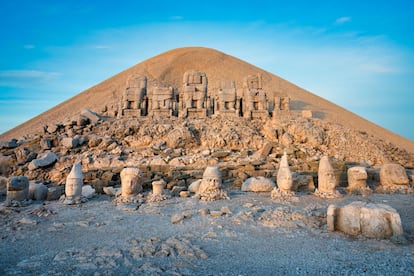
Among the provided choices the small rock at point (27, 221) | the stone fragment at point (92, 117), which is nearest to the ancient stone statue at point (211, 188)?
the small rock at point (27, 221)

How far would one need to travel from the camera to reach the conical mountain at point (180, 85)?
32500 millimetres

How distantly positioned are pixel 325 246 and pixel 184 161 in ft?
27.7

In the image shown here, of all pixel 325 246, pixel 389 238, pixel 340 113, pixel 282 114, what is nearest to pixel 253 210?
pixel 325 246

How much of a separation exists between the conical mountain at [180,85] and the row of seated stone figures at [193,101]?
537 inches

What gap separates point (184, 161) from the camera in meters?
13.1

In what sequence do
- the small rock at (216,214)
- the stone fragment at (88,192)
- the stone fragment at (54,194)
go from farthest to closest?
the stone fragment at (88,192)
the stone fragment at (54,194)
the small rock at (216,214)

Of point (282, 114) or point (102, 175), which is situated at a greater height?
point (282, 114)

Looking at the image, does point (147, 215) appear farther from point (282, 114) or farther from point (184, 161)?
point (282, 114)

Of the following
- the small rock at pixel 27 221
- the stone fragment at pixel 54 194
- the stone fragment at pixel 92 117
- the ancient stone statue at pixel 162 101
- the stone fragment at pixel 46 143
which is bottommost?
Answer: the small rock at pixel 27 221

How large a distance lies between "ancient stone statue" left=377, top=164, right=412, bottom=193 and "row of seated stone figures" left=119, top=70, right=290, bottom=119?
7.61m

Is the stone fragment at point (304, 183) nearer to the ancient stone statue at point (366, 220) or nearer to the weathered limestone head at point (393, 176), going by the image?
the weathered limestone head at point (393, 176)

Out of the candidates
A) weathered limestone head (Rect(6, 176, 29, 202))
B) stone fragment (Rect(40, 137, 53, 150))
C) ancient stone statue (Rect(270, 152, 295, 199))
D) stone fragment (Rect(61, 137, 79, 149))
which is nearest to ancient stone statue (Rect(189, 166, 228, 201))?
ancient stone statue (Rect(270, 152, 295, 199))

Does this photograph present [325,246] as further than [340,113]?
No

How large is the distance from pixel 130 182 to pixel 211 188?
253 cm
